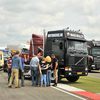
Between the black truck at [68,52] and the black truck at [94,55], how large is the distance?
1116 centimetres

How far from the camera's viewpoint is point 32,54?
1709cm

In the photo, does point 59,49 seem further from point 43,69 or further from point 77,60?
point 43,69

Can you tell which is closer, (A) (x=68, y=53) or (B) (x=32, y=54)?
(A) (x=68, y=53)

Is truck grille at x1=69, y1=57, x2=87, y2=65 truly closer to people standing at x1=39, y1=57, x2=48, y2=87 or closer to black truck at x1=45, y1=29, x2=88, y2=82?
black truck at x1=45, y1=29, x2=88, y2=82

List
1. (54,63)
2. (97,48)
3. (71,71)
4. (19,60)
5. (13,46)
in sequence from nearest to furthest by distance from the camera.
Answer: (19,60)
(54,63)
(71,71)
(97,48)
(13,46)

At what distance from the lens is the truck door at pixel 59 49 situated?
1345 centimetres

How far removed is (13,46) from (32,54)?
22408 millimetres

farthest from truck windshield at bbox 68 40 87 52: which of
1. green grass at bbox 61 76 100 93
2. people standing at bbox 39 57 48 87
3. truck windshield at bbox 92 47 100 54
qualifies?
truck windshield at bbox 92 47 100 54

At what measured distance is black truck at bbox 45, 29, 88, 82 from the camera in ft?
44.0

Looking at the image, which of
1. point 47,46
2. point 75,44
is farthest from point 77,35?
point 47,46

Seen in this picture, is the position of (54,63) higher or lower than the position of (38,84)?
higher

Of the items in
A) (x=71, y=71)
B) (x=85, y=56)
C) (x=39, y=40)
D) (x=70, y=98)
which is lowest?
(x=70, y=98)

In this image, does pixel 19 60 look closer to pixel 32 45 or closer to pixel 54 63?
pixel 54 63

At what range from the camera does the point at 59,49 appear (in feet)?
44.3
